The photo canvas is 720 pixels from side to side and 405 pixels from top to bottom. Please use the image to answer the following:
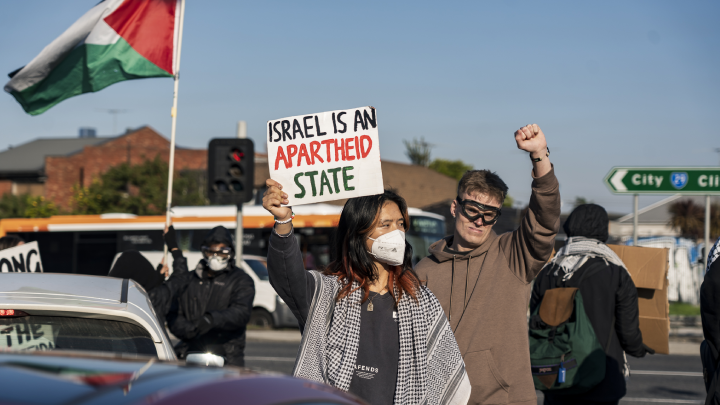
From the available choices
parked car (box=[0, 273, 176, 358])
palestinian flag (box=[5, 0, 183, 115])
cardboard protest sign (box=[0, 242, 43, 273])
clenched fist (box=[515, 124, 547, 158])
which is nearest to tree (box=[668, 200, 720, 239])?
palestinian flag (box=[5, 0, 183, 115])

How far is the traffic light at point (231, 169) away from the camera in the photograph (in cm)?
1131

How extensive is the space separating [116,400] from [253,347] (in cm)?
1384

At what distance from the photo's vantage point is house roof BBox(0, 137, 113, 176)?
53934 millimetres

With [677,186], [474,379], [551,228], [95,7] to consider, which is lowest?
[474,379]

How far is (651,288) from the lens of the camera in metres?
4.94

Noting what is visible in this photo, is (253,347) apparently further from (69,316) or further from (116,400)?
(116,400)

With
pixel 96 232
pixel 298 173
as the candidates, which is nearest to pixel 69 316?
pixel 298 173

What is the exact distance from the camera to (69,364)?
67.5 inches

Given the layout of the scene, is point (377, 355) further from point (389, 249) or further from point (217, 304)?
point (217, 304)

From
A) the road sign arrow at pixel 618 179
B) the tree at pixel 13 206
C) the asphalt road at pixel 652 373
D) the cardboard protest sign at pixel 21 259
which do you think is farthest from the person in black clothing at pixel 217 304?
the tree at pixel 13 206

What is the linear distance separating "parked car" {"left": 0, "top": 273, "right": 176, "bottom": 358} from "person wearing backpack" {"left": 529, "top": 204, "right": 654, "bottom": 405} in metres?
2.22

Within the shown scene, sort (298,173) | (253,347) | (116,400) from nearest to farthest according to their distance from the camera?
(116,400), (298,173), (253,347)

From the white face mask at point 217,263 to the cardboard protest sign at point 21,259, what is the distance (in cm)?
190

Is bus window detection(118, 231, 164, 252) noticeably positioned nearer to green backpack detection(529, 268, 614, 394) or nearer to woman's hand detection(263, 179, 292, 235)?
green backpack detection(529, 268, 614, 394)
